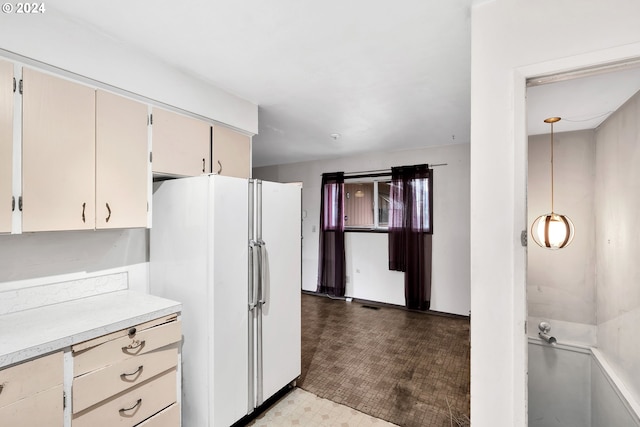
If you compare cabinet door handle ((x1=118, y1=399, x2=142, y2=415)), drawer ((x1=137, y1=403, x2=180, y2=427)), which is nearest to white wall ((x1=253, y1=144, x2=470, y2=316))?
drawer ((x1=137, y1=403, x2=180, y2=427))

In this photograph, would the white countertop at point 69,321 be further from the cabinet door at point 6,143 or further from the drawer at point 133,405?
the cabinet door at point 6,143

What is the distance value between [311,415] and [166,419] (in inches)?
39.4

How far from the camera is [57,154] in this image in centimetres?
151

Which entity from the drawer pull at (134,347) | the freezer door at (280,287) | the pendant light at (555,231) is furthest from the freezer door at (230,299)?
the pendant light at (555,231)

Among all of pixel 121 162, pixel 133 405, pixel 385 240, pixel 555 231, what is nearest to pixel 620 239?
pixel 555 231

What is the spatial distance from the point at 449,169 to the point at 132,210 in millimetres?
3999

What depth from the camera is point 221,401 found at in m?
1.86

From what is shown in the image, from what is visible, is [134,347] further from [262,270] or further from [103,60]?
[103,60]

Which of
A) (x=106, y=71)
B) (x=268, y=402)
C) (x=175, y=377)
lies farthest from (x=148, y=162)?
(x=268, y=402)

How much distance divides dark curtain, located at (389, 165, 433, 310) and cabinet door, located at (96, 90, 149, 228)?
361 cm

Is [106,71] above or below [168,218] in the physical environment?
above

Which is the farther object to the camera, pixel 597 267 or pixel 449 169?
pixel 449 169

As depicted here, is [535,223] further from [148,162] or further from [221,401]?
[148,162]

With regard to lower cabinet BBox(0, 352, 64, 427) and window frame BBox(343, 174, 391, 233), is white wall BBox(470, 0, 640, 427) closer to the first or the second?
lower cabinet BBox(0, 352, 64, 427)
